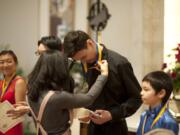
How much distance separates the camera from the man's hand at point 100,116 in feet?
6.61

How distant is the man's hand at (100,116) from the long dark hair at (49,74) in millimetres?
257

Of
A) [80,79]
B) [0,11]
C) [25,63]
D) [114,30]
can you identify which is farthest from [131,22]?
[0,11]

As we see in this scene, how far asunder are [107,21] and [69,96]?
291 cm

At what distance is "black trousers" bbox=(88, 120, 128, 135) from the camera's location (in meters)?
2.13

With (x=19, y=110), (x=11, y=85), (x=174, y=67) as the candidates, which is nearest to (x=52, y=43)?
(x=11, y=85)

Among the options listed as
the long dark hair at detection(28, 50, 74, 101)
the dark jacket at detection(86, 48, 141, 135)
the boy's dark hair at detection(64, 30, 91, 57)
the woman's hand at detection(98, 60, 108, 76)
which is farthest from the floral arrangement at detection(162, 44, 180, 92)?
the long dark hair at detection(28, 50, 74, 101)

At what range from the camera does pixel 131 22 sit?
4438 millimetres

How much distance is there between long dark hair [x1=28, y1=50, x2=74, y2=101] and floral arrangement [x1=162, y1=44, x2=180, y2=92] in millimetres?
1031

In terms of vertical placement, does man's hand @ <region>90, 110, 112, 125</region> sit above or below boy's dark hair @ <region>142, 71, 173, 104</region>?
below

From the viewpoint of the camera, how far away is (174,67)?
2688 millimetres

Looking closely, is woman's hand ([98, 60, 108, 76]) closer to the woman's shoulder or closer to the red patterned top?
the woman's shoulder

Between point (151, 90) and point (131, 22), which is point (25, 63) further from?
point (151, 90)

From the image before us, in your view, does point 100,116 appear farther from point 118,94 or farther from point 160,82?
point 160,82

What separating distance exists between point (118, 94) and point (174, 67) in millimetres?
756
